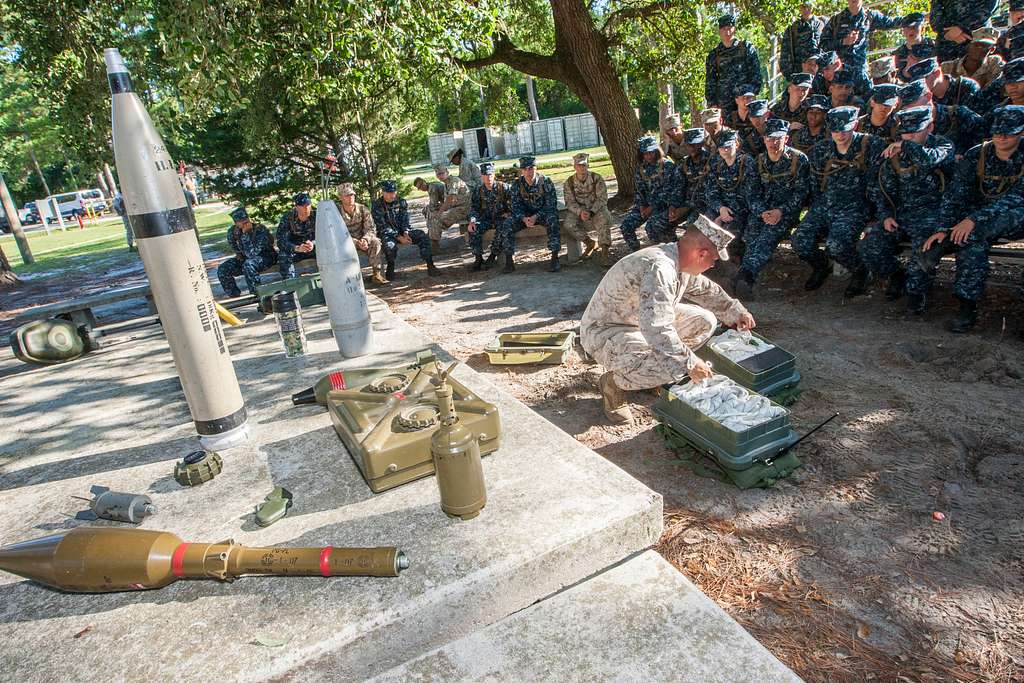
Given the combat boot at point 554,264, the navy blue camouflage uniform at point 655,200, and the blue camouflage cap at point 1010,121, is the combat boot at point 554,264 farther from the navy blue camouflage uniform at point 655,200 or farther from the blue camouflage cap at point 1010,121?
the blue camouflage cap at point 1010,121

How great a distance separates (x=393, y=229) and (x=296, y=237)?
1.46 metres

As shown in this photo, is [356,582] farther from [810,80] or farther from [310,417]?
[810,80]

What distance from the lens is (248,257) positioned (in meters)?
8.47

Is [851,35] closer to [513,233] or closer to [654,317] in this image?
[513,233]

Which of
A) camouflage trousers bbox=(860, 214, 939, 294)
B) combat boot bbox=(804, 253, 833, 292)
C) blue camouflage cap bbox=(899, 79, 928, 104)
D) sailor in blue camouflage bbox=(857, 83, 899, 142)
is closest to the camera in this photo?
camouflage trousers bbox=(860, 214, 939, 294)

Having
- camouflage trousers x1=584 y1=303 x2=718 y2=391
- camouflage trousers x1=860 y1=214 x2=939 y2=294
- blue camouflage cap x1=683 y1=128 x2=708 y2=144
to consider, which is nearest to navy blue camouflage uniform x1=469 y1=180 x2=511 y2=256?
blue camouflage cap x1=683 y1=128 x2=708 y2=144

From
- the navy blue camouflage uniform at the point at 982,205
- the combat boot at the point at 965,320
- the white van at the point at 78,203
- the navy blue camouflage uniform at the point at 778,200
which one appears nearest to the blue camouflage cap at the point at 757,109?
the navy blue camouflage uniform at the point at 778,200

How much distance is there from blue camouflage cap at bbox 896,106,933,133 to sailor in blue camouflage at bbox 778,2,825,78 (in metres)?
3.83

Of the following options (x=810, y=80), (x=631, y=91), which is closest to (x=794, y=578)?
(x=810, y=80)

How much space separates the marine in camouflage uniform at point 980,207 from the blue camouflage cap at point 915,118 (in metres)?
0.43

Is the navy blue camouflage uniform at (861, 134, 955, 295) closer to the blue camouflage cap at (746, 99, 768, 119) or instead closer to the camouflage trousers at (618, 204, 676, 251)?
the blue camouflage cap at (746, 99, 768, 119)

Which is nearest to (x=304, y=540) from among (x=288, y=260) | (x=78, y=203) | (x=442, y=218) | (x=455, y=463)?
(x=455, y=463)

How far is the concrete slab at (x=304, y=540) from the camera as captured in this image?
2066 mm

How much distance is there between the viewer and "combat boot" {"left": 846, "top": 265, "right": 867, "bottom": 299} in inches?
239
